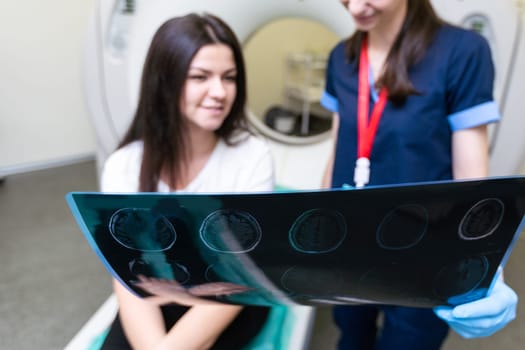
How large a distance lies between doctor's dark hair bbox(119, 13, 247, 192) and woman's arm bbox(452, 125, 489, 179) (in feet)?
1.43

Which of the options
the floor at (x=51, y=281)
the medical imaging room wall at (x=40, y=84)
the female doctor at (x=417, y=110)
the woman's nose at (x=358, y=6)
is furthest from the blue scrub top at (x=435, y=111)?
the medical imaging room wall at (x=40, y=84)

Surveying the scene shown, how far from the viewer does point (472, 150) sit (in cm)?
68

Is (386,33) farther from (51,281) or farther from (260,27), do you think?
(51,281)

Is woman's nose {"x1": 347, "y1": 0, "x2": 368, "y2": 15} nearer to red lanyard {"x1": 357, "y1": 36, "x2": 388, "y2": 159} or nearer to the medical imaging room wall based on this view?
red lanyard {"x1": 357, "y1": 36, "x2": 388, "y2": 159}

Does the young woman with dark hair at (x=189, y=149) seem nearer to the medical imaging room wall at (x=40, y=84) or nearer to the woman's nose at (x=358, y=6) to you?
the woman's nose at (x=358, y=6)

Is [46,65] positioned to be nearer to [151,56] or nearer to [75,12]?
[75,12]

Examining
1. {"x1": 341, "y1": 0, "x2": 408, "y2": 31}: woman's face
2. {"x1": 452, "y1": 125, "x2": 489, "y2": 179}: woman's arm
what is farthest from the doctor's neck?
{"x1": 452, "y1": 125, "x2": 489, "y2": 179}: woman's arm

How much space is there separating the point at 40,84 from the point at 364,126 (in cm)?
233

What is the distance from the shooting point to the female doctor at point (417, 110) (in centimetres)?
64

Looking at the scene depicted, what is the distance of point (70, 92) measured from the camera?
101 inches

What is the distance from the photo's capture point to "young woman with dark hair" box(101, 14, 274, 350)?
0.76 meters

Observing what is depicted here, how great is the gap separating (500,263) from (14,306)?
158cm

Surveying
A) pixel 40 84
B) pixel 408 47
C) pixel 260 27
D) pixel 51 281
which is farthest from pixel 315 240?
pixel 40 84

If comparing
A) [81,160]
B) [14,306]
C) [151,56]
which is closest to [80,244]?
[14,306]
